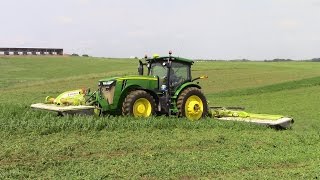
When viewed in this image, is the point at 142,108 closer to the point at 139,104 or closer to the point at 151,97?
the point at 139,104

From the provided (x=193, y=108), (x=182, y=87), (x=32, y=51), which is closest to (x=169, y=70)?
(x=182, y=87)

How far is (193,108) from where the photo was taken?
1372 centimetres

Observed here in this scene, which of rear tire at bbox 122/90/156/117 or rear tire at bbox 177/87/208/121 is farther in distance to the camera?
rear tire at bbox 177/87/208/121

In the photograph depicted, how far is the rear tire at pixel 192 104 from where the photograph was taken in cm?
1355

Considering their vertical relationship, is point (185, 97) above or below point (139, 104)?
above

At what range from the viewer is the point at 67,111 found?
→ 11.9 meters

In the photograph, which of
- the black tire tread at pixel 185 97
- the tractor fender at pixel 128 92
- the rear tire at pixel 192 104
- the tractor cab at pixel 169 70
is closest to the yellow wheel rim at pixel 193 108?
the rear tire at pixel 192 104

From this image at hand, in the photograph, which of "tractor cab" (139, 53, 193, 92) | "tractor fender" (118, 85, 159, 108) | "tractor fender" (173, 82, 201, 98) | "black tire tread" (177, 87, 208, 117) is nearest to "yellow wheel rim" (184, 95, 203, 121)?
"black tire tread" (177, 87, 208, 117)

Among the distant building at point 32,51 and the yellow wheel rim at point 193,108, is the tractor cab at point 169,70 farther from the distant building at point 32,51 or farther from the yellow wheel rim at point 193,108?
the distant building at point 32,51

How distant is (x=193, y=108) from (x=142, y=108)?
5.74 feet

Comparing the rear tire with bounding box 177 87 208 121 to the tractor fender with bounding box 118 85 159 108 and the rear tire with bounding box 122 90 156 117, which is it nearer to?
the tractor fender with bounding box 118 85 159 108

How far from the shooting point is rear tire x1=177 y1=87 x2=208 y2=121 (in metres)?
13.5

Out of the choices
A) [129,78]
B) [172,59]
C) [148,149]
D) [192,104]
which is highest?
[172,59]

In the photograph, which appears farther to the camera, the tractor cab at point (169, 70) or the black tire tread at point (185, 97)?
the tractor cab at point (169, 70)
